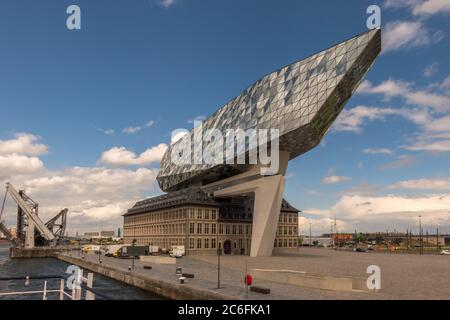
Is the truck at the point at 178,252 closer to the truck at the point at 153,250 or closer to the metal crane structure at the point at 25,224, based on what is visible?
the truck at the point at 153,250

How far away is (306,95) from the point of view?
7425 centimetres

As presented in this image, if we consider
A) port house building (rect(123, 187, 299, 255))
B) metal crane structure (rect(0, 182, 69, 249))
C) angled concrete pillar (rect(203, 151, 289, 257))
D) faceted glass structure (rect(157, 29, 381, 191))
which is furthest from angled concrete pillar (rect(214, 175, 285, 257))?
metal crane structure (rect(0, 182, 69, 249))

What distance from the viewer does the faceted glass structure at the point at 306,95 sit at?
6888 cm

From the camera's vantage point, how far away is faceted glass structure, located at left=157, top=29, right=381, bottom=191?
68.9 metres

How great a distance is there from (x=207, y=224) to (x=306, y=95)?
44341 mm

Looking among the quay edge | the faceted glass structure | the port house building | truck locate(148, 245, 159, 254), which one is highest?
the faceted glass structure

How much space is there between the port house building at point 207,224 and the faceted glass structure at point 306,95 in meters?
13.4

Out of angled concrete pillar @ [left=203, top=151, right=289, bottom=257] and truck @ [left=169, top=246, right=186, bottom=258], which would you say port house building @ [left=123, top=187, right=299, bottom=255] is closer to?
truck @ [left=169, top=246, right=186, bottom=258]

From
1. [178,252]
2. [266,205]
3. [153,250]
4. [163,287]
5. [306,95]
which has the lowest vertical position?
[153,250]

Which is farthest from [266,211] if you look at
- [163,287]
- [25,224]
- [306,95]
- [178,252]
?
[25,224]

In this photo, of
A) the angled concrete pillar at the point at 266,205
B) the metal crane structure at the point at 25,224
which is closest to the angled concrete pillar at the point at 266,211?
the angled concrete pillar at the point at 266,205

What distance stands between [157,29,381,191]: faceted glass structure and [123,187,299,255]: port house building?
13385 mm

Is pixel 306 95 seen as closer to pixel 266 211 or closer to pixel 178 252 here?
pixel 266 211
